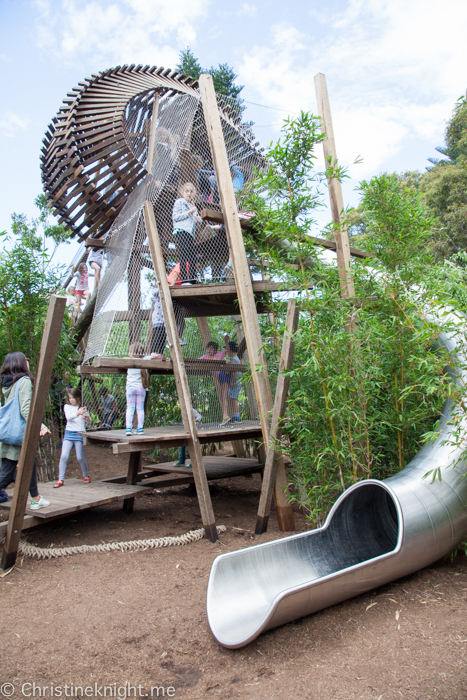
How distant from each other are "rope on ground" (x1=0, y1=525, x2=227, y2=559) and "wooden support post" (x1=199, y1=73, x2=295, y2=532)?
2.94ft

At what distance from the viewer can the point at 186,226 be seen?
16.2 feet

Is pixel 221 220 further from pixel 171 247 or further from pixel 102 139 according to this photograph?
pixel 102 139

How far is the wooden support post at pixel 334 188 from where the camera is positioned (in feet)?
14.6

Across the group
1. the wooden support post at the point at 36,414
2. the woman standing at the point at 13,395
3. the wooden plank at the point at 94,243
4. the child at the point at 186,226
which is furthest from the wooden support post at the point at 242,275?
the woman standing at the point at 13,395

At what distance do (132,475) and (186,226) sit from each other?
2929 millimetres

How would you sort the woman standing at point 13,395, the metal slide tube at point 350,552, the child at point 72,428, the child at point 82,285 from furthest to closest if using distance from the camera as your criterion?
1. the child at point 82,285
2. the child at point 72,428
3. the woman standing at point 13,395
4. the metal slide tube at point 350,552

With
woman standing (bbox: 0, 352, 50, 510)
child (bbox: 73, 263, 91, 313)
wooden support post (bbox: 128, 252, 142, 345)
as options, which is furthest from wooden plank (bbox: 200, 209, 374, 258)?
child (bbox: 73, 263, 91, 313)

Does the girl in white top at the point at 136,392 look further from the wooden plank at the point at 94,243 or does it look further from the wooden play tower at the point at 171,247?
the wooden plank at the point at 94,243

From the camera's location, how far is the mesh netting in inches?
195

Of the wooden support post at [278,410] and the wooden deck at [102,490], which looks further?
the wooden support post at [278,410]

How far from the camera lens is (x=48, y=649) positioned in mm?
2686

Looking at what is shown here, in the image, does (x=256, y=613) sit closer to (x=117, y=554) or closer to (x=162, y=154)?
(x=117, y=554)

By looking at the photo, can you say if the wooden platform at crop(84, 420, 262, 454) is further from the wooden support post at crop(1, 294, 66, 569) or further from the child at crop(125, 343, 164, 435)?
the wooden support post at crop(1, 294, 66, 569)

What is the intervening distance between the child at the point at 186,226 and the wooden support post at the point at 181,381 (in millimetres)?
233
